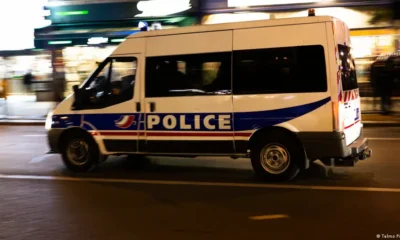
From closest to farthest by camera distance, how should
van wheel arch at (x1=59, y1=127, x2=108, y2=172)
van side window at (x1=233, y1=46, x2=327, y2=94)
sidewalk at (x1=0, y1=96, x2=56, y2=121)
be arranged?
van side window at (x1=233, y1=46, x2=327, y2=94), van wheel arch at (x1=59, y1=127, x2=108, y2=172), sidewalk at (x1=0, y1=96, x2=56, y2=121)

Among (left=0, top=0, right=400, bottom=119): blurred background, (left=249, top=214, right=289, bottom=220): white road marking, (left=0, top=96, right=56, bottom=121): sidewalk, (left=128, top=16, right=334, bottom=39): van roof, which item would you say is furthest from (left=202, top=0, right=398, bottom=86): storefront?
(left=249, top=214, right=289, bottom=220): white road marking

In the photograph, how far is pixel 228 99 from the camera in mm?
7527

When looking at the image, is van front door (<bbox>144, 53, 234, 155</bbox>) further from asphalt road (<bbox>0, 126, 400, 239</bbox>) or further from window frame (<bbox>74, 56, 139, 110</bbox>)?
asphalt road (<bbox>0, 126, 400, 239</bbox>)

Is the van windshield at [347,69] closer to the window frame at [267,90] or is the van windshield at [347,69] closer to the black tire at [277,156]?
the window frame at [267,90]

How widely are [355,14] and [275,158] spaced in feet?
36.8

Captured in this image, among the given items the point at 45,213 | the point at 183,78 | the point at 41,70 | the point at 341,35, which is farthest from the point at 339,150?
the point at 41,70

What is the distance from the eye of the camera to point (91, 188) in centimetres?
748

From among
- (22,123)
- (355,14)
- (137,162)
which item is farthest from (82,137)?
(355,14)

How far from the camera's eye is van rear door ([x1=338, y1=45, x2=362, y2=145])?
7.14 m

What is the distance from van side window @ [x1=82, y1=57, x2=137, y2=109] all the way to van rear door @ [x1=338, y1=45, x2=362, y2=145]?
10.7 ft

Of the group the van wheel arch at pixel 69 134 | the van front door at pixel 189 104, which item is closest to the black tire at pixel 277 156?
the van front door at pixel 189 104

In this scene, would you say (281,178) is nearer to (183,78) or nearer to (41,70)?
(183,78)

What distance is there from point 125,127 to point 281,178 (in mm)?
2647

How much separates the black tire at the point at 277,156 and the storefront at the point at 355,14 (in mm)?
10613
